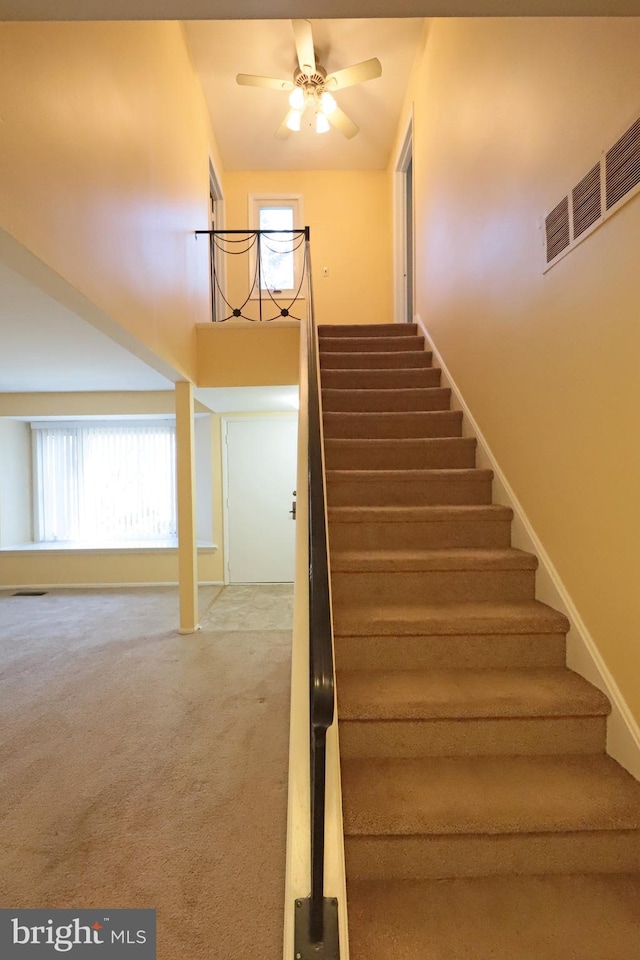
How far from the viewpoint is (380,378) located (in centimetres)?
364

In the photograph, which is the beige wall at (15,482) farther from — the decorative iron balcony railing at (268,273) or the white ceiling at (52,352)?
the decorative iron balcony railing at (268,273)

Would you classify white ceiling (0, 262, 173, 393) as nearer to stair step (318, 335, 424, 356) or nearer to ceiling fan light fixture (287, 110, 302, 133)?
stair step (318, 335, 424, 356)

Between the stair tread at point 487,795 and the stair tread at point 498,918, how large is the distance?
0.53 feet

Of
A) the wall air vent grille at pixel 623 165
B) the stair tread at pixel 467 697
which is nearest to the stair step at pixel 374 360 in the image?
the wall air vent grille at pixel 623 165

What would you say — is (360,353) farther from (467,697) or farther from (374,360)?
(467,697)

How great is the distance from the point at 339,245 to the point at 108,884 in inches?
258

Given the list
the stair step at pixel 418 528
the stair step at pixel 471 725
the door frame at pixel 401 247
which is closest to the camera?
the stair step at pixel 471 725

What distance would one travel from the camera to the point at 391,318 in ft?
20.3

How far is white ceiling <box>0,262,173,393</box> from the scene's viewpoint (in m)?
2.44

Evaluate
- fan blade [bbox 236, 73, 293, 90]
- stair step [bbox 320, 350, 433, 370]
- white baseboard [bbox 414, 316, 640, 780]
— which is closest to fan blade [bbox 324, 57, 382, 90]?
fan blade [bbox 236, 73, 293, 90]

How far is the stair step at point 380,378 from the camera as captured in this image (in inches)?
140

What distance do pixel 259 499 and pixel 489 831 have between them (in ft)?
15.7

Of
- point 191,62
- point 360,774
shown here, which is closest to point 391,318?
point 191,62

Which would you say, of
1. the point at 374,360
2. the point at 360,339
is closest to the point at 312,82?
the point at 360,339
